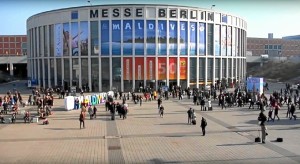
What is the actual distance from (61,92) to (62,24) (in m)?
15.3

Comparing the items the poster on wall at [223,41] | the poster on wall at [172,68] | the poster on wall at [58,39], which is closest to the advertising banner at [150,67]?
the poster on wall at [172,68]

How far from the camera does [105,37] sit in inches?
2162

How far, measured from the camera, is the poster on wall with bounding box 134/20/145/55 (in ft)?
179

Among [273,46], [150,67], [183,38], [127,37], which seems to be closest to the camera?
[127,37]

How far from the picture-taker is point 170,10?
55344mm

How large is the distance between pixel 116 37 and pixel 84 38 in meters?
4.98

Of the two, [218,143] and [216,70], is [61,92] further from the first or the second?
[218,143]

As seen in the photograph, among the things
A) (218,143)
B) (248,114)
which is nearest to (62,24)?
(248,114)

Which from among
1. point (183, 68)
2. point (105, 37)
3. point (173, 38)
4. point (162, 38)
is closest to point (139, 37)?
point (162, 38)

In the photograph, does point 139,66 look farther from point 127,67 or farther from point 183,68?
point 183,68

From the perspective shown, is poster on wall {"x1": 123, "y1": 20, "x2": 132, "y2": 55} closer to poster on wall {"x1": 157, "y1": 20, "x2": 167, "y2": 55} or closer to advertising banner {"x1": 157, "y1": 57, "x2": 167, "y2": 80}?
poster on wall {"x1": 157, "y1": 20, "x2": 167, "y2": 55}

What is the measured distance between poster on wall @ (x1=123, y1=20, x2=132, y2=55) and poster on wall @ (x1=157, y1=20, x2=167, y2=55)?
4.28 m

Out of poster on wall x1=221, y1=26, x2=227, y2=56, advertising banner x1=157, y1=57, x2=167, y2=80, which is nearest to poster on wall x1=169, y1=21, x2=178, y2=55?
advertising banner x1=157, y1=57, x2=167, y2=80

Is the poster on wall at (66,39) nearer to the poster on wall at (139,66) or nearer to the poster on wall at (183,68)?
the poster on wall at (139,66)
